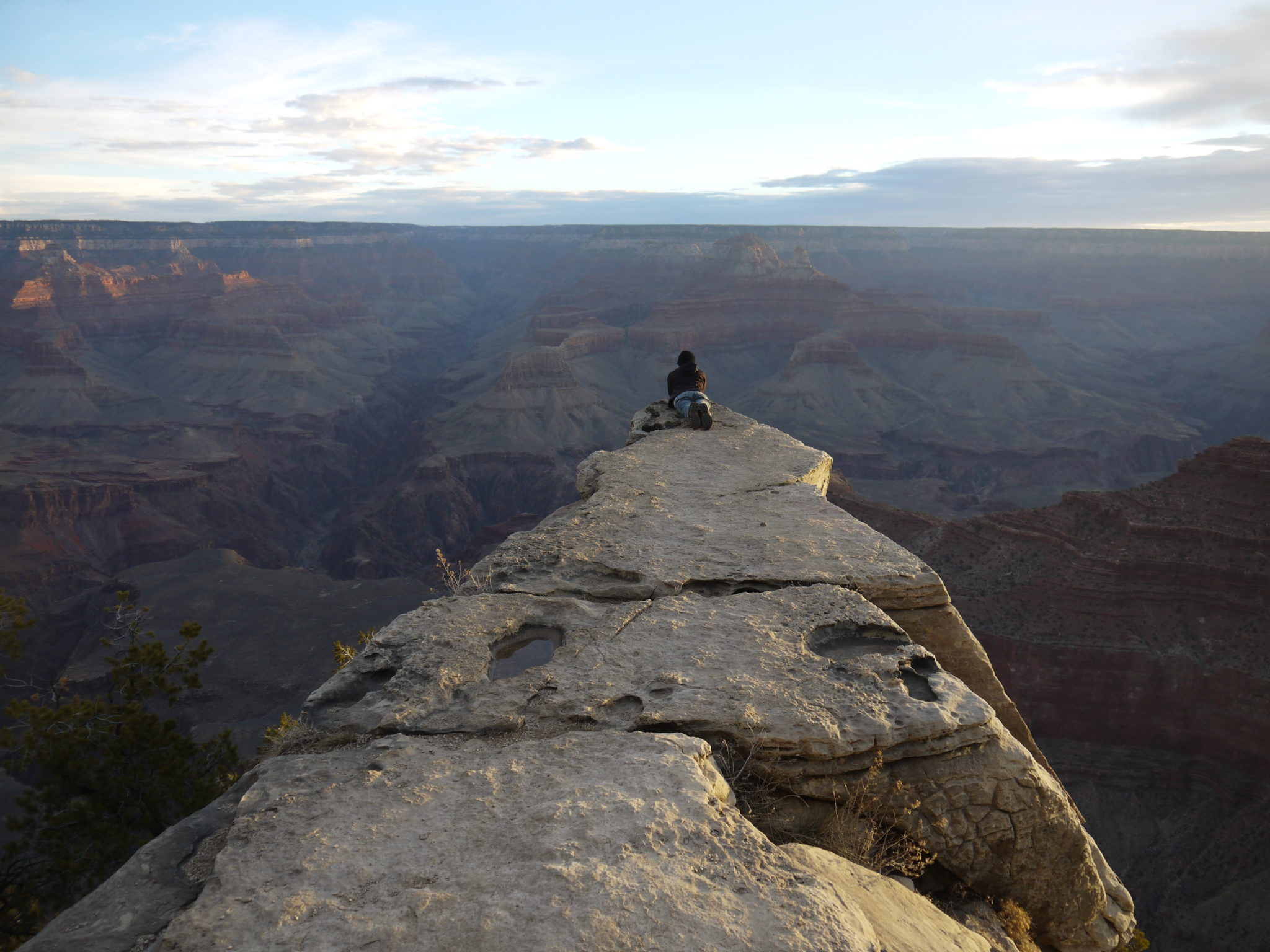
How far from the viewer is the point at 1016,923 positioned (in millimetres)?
4285

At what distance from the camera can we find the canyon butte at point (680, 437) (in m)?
22.8

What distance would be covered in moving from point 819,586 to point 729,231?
145 meters

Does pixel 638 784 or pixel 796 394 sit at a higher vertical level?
pixel 638 784

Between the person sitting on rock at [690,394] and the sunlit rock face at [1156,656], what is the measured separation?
18309 millimetres

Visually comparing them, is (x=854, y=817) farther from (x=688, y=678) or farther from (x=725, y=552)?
(x=725, y=552)

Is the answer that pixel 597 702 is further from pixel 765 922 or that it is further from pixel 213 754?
pixel 213 754

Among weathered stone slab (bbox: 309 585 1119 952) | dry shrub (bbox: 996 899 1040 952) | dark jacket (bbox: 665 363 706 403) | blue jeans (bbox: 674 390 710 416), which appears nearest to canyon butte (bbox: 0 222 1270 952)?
weathered stone slab (bbox: 309 585 1119 952)

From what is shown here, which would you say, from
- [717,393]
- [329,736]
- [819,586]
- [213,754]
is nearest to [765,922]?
[329,736]

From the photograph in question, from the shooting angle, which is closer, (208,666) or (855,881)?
(855,881)

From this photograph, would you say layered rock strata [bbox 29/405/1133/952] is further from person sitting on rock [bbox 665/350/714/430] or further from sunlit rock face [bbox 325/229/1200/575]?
sunlit rock face [bbox 325/229/1200/575]

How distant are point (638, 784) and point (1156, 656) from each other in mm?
26384

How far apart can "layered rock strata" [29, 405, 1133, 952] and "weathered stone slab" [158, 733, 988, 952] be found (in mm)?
11

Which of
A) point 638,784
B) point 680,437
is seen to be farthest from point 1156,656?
point 638,784

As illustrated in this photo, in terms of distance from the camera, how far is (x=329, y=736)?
4207 mm
